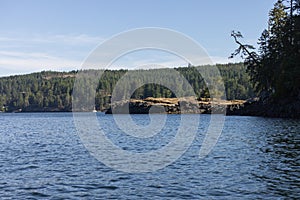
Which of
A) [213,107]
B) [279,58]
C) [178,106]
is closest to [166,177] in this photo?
[279,58]

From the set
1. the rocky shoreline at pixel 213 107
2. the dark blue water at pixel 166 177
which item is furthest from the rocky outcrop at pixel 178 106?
the dark blue water at pixel 166 177

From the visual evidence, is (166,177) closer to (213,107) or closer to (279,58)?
(279,58)

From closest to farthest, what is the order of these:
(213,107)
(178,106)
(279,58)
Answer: (279,58) → (213,107) → (178,106)

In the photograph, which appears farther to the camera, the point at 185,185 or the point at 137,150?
the point at 137,150

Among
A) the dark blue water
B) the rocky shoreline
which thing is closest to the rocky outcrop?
the rocky shoreline

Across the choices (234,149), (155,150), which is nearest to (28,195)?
(155,150)

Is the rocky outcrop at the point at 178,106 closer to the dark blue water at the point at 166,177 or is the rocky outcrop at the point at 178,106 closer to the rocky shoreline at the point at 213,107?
the rocky shoreline at the point at 213,107

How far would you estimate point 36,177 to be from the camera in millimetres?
21922

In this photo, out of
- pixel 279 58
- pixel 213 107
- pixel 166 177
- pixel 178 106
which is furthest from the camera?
pixel 178 106

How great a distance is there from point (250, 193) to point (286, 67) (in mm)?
66698

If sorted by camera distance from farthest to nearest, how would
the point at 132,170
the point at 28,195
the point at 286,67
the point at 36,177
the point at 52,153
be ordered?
the point at 286,67
the point at 52,153
the point at 132,170
the point at 36,177
the point at 28,195

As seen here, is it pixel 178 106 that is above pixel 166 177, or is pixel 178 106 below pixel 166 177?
above

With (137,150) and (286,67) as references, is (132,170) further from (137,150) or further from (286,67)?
(286,67)

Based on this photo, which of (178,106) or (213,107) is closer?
(213,107)
